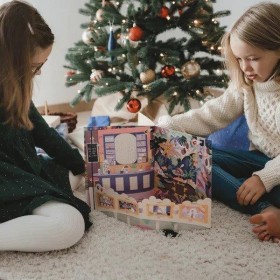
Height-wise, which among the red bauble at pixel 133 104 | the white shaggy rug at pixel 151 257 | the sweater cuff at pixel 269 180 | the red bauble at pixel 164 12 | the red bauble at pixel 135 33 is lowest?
the white shaggy rug at pixel 151 257

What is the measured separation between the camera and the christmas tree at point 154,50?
1.71 metres

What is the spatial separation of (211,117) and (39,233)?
662mm

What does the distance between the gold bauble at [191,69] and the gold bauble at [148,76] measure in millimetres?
125

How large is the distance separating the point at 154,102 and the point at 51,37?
104cm

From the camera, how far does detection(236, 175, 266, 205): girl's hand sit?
110 centimetres

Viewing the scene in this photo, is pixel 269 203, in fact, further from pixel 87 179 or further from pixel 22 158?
pixel 22 158

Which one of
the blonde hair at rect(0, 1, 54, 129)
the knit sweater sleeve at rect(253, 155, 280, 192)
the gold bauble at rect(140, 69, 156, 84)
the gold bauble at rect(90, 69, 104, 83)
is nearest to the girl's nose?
the knit sweater sleeve at rect(253, 155, 280, 192)

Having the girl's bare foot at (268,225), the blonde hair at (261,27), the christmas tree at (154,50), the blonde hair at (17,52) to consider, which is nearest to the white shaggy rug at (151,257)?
the girl's bare foot at (268,225)

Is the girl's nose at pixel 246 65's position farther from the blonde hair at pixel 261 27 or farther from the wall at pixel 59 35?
the wall at pixel 59 35

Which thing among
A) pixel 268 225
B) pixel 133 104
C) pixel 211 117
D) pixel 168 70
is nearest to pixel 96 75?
pixel 133 104

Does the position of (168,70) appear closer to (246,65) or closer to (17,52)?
(246,65)

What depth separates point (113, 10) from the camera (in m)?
1.74

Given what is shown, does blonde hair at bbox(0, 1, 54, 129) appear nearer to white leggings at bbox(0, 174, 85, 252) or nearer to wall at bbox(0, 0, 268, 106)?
white leggings at bbox(0, 174, 85, 252)

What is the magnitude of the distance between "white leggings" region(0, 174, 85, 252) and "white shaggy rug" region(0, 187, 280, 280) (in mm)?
27
